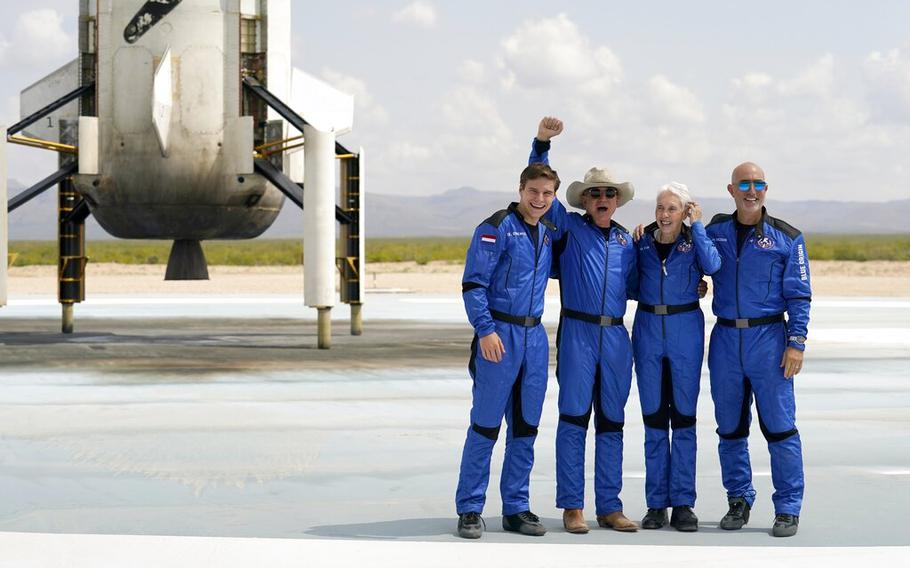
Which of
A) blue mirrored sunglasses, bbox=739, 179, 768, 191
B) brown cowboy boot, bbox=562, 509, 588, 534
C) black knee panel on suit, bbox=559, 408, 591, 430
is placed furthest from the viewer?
blue mirrored sunglasses, bbox=739, 179, 768, 191

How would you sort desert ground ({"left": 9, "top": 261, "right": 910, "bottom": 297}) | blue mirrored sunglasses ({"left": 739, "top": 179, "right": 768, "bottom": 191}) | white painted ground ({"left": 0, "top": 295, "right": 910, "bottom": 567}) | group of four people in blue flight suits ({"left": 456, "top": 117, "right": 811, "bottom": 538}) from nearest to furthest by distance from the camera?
white painted ground ({"left": 0, "top": 295, "right": 910, "bottom": 567})
group of four people in blue flight suits ({"left": 456, "top": 117, "right": 811, "bottom": 538})
blue mirrored sunglasses ({"left": 739, "top": 179, "right": 768, "bottom": 191})
desert ground ({"left": 9, "top": 261, "right": 910, "bottom": 297})

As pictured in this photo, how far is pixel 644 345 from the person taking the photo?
7391 mm

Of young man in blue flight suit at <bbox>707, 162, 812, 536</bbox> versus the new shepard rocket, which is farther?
the new shepard rocket

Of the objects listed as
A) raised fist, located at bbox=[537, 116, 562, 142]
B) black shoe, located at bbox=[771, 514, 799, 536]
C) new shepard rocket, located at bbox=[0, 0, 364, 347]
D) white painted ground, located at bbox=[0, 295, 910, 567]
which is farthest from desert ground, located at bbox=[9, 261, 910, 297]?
black shoe, located at bbox=[771, 514, 799, 536]

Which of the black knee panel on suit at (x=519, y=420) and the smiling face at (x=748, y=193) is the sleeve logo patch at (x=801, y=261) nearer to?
the smiling face at (x=748, y=193)

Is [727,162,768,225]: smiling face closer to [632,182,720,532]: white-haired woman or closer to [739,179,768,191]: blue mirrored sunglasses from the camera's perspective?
[739,179,768,191]: blue mirrored sunglasses

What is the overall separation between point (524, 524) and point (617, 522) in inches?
22.0

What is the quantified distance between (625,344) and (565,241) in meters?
0.74

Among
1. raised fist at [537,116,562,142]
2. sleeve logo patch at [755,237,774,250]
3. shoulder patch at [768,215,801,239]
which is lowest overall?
sleeve logo patch at [755,237,774,250]

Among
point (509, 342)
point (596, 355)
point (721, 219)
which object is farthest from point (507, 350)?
point (721, 219)

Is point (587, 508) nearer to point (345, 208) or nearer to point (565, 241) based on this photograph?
point (565, 241)

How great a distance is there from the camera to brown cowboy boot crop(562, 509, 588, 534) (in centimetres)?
706

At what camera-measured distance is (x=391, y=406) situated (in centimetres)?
1243

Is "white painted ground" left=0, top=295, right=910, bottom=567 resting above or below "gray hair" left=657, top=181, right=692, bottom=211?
Answer: below
